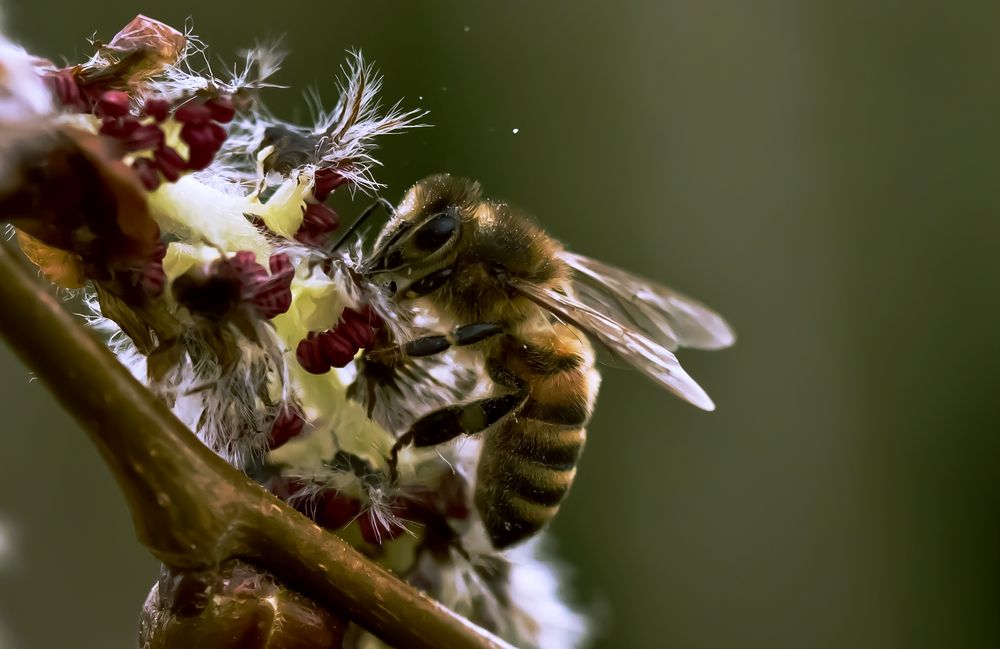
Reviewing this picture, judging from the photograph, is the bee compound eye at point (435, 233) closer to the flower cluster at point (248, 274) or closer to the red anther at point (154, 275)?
the flower cluster at point (248, 274)

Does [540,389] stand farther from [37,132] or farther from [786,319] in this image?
[786,319]

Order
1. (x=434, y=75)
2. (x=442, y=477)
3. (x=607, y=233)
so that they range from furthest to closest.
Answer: (x=607, y=233) < (x=434, y=75) < (x=442, y=477)

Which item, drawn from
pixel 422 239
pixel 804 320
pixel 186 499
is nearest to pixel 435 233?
pixel 422 239

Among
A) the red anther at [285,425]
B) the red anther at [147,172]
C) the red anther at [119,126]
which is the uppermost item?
the red anther at [119,126]

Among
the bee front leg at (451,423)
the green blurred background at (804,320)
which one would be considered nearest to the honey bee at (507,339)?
the bee front leg at (451,423)

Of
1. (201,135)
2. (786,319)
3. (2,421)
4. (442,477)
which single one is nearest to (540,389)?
(442,477)

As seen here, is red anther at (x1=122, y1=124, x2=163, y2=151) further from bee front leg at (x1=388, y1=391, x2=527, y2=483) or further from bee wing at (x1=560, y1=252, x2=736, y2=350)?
bee wing at (x1=560, y1=252, x2=736, y2=350)
